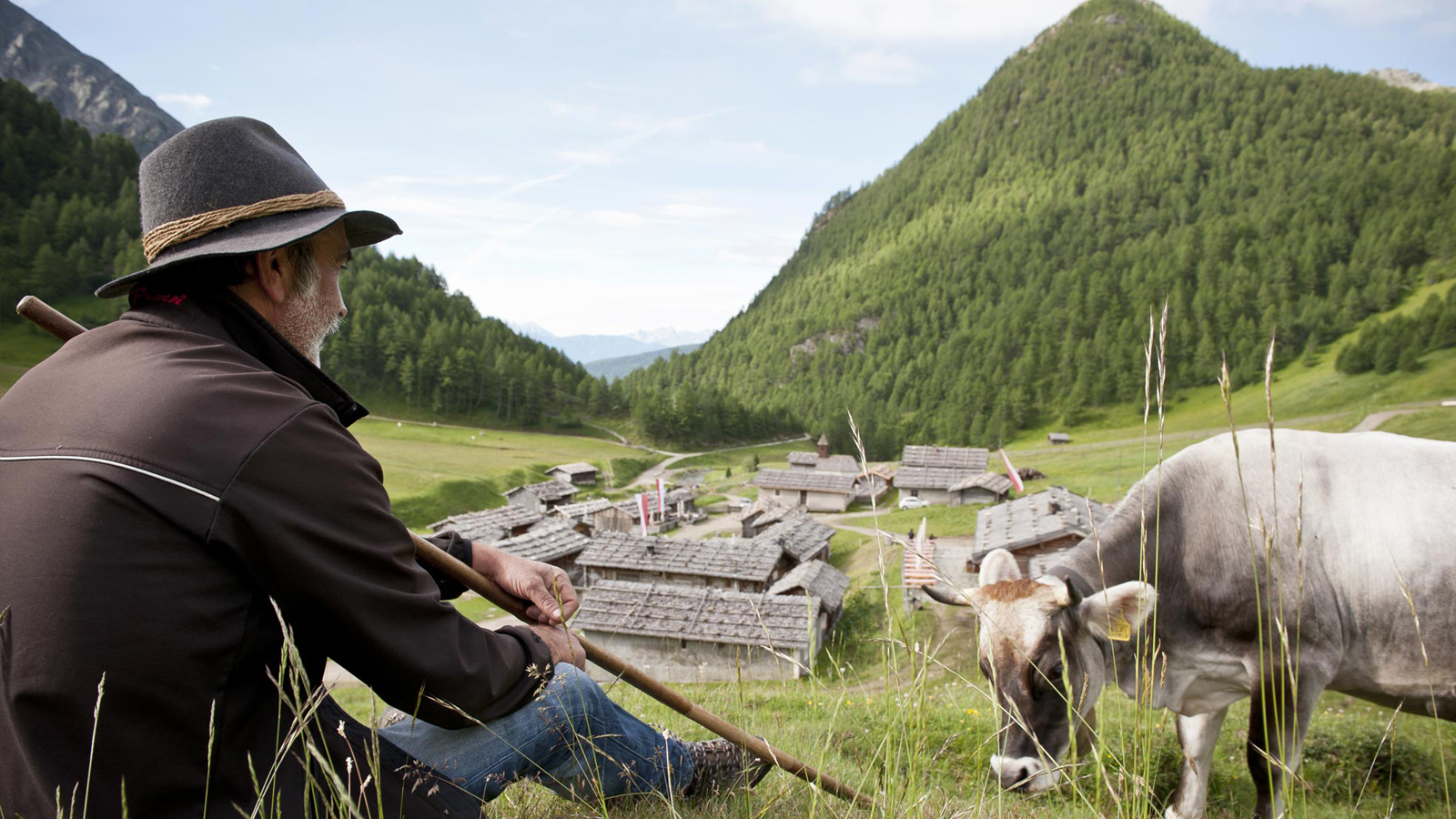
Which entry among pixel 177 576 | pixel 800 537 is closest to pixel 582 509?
pixel 800 537

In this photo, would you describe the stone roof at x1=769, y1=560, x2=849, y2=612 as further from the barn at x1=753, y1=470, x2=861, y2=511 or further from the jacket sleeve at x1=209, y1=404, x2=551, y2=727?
the barn at x1=753, y1=470, x2=861, y2=511

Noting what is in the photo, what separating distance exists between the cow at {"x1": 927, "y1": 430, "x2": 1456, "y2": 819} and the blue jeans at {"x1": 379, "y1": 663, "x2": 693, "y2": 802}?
7.35 ft

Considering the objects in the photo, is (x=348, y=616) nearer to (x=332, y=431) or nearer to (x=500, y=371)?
(x=332, y=431)

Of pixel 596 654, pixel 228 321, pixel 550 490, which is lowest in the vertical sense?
pixel 550 490

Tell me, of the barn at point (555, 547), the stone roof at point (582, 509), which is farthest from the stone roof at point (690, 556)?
the stone roof at point (582, 509)

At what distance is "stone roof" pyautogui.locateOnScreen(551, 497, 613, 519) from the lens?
4797 cm

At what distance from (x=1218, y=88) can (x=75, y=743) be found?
231838mm

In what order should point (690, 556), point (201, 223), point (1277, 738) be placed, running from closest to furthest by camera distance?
1. point (201, 223)
2. point (1277, 738)
3. point (690, 556)

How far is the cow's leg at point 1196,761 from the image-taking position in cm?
487

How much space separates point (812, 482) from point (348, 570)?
167ft

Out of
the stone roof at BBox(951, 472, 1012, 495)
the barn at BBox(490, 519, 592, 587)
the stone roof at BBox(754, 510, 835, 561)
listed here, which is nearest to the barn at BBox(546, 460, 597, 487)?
the barn at BBox(490, 519, 592, 587)

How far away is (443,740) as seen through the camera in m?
2.41

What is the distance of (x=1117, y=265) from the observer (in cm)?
13662

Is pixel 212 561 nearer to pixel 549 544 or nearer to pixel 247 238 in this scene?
pixel 247 238
